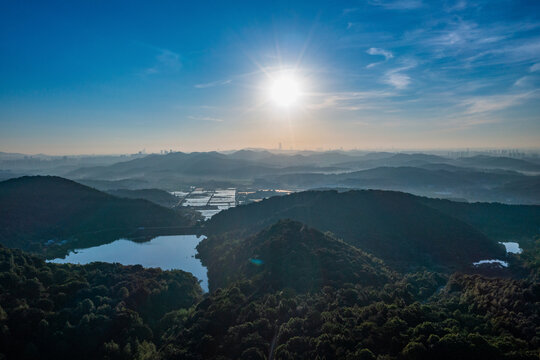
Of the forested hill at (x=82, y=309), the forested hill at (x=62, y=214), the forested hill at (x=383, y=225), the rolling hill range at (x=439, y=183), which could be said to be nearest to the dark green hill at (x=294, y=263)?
the forested hill at (x=82, y=309)

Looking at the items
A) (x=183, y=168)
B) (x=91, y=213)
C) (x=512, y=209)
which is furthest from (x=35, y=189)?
(x=183, y=168)

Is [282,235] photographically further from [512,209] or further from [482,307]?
[512,209]

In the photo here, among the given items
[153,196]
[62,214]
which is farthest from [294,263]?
[153,196]

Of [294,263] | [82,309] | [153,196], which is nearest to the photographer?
[82,309]

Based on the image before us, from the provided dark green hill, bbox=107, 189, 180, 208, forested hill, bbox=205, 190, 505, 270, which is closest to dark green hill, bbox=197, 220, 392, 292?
forested hill, bbox=205, 190, 505, 270

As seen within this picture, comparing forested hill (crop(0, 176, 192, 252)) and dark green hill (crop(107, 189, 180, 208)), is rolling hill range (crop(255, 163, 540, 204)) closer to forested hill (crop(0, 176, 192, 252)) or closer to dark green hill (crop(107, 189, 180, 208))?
dark green hill (crop(107, 189, 180, 208))

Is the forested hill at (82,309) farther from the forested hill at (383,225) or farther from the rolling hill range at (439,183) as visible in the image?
the rolling hill range at (439,183)

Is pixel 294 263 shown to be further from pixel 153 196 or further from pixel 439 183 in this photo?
pixel 439 183
